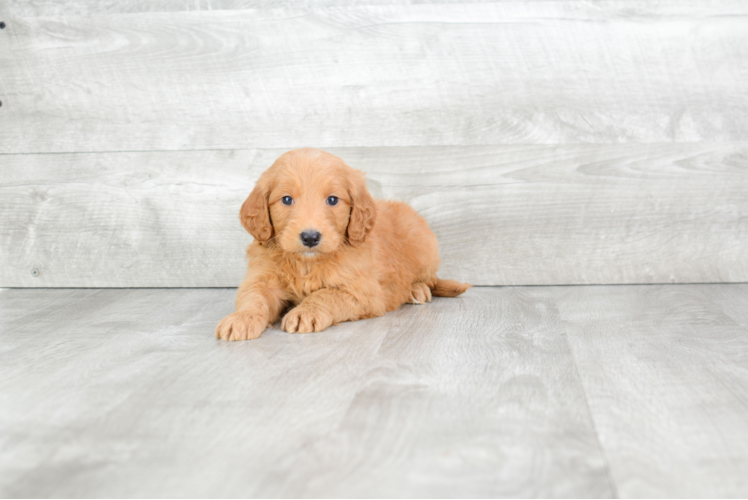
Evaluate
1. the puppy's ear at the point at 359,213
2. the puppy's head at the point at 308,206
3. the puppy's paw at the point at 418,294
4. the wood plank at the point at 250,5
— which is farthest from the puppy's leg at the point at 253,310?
the wood plank at the point at 250,5

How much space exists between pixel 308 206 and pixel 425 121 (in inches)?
38.0

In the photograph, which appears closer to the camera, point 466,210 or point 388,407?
point 388,407

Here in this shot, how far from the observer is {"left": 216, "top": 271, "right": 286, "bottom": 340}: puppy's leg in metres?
1.97

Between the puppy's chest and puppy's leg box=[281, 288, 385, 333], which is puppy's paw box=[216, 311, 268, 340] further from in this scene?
the puppy's chest

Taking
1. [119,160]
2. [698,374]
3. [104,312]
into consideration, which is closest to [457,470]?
[698,374]

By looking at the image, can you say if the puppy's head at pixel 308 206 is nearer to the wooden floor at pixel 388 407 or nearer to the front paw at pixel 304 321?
the front paw at pixel 304 321

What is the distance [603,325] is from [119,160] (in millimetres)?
2162

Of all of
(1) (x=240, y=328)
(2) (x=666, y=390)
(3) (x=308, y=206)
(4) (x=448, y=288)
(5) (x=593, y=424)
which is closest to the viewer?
(5) (x=593, y=424)

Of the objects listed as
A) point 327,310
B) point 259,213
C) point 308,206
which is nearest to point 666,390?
point 327,310

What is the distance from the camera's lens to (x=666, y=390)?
1495 millimetres

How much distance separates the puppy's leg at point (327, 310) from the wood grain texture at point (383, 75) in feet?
2.98

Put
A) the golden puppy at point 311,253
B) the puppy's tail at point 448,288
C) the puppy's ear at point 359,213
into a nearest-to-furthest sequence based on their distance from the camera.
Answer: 1. the golden puppy at point 311,253
2. the puppy's ear at point 359,213
3. the puppy's tail at point 448,288

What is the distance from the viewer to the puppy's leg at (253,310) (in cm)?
197

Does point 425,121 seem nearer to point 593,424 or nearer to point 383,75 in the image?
point 383,75
